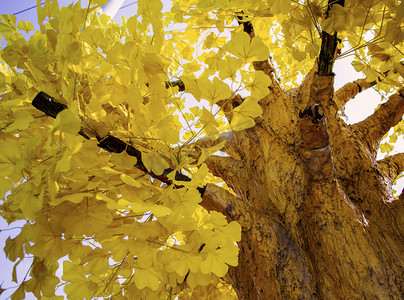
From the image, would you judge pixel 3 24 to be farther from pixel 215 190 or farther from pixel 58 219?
pixel 215 190

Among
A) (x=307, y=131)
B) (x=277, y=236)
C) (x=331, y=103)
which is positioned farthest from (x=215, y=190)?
(x=331, y=103)

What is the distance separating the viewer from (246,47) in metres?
0.55

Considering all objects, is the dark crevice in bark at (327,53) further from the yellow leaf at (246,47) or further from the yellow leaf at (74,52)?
the yellow leaf at (74,52)

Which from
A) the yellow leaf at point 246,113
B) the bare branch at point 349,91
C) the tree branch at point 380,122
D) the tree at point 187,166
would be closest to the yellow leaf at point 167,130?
the tree at point 187,166

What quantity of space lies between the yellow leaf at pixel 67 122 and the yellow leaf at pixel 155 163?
186 millimetres

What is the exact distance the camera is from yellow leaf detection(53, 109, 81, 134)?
364 millimetres

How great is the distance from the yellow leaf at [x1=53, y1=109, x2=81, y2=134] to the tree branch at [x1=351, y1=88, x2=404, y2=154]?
1540mm

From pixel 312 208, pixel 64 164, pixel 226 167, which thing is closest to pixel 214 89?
pixel 64 164

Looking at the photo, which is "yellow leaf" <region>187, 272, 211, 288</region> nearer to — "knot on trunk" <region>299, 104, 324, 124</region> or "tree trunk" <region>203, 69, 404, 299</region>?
"tree trunk" <region>203, 69, 404, 299</region>

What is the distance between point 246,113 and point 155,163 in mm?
250

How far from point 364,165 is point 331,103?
359mm

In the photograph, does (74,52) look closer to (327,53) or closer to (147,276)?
(147,276)

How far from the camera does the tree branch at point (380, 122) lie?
4.77ft

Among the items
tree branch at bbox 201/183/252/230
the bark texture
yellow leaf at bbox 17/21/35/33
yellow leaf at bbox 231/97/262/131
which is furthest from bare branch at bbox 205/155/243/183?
yellow leaf at bbox 17/21/35/33
